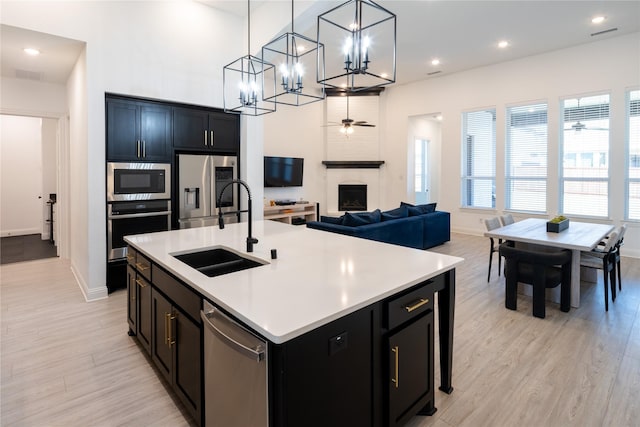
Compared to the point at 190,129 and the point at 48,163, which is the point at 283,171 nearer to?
the point at 190,129

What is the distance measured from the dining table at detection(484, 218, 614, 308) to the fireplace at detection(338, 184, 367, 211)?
5007 mm

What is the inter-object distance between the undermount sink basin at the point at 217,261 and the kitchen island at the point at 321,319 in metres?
0.05

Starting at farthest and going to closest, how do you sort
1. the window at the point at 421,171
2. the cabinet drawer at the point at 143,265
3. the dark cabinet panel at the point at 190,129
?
1. the window at the point at 421,171
2. the dark cabinet panel at the point at 190,129
3. the cabinet drawer at the point at 143,265

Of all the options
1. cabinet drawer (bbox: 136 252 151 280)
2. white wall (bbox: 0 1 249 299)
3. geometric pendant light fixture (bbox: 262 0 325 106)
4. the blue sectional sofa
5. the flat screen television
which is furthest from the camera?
the flat screen television

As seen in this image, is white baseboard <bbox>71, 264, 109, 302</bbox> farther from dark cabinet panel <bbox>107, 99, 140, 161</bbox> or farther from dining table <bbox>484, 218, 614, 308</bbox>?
dining table <bbox>484, 218, 614, 308</bbox>

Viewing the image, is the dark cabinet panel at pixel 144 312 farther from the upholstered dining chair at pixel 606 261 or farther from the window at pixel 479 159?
the window at pixel 479 159

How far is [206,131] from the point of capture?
4668 mm

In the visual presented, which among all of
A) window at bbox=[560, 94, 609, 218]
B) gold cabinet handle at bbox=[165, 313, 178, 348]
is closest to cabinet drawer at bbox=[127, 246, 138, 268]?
gold cabinet handle at bbox=[165, 313, 178, 348]

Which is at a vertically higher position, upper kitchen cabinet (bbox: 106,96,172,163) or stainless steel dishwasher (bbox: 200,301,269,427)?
upper kitchen cabinet (bbox: 106,96,172,163)

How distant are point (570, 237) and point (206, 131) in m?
4.55

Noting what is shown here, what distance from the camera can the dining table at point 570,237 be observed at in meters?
3.35

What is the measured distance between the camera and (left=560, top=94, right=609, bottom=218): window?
19.8 ft

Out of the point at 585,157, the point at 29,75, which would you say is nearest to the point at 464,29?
the point at 585,157

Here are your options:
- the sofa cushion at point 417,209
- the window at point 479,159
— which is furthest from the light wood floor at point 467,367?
the window at point 479,159
